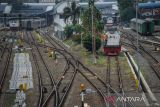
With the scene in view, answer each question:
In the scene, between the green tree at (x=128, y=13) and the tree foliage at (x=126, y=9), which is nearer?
the green tree at (x=128, y=13)

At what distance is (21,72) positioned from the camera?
34594 mm

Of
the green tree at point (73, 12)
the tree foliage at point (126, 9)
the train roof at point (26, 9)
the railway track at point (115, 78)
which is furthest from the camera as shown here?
the train roof at point (26, 9)

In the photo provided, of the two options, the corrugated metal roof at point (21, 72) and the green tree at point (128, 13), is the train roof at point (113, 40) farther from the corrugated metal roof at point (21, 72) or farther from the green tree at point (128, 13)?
the green tree at point (128, 13)

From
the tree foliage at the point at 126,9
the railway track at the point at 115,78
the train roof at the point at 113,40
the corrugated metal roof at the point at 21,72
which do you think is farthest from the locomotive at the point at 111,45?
the tree foliage at the point at 126,9

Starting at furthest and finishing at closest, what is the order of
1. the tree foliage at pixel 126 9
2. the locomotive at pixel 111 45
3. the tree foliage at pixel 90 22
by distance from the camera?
the tree foliage at pixel 126 9 < the tree foliage at pixel 90 22 < the locomotive at pixel 111 45

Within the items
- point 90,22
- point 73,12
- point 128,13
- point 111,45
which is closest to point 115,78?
point 111,45

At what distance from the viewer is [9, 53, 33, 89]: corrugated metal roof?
29.5 meters

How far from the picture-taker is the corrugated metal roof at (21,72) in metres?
29.5

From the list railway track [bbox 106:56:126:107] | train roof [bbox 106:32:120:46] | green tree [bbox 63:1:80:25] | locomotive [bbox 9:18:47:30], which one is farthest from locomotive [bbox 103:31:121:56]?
locomotive [bbox 9:18:47:30]

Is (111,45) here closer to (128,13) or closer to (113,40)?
(113,40)

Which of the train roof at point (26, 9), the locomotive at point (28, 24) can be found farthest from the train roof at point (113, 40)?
the train roof at point (26, 9)

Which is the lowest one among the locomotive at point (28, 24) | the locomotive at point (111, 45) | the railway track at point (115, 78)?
the locomotive at point (28, 24)

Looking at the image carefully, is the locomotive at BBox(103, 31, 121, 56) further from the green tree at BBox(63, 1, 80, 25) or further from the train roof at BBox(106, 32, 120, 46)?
the green tree at BBox(63, 1, 80, 25)

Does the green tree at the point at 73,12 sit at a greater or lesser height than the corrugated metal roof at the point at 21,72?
greater
